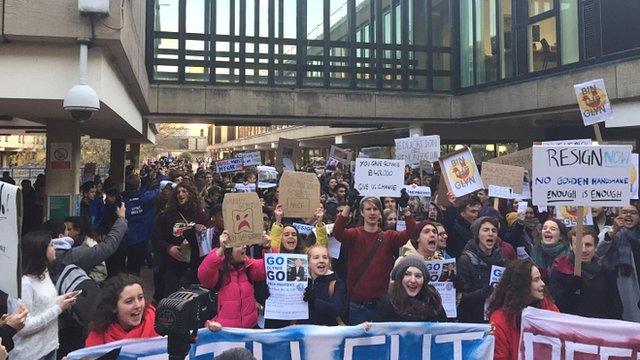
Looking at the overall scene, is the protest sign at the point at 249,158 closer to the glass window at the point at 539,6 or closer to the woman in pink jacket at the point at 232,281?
the woman in pink jacket at the point at 232,281

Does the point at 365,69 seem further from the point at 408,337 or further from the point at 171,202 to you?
the point at 408,337

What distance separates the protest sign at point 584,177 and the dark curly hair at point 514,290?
1.27 meters

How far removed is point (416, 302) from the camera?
395 centimetres

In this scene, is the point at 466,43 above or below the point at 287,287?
above

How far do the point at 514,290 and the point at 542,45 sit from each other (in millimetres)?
14385

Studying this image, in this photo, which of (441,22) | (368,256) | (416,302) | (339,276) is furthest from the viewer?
(441,22)

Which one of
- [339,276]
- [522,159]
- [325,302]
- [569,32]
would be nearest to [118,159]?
[569,32]

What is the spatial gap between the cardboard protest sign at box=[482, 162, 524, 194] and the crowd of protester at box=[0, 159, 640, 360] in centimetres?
55

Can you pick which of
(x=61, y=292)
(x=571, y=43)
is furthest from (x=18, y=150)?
(x=61, y=292)

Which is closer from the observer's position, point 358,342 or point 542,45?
point 358,342

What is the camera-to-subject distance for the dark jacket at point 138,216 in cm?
809

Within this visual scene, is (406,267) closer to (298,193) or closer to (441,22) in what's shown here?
(298,193)

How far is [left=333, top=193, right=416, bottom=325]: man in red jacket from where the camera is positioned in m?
4.96

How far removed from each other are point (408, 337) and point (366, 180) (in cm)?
295
